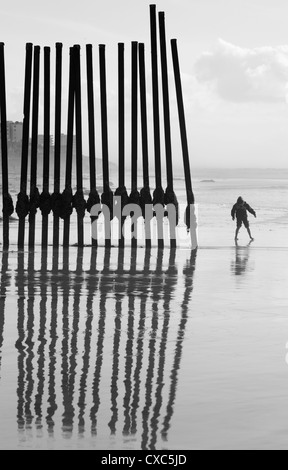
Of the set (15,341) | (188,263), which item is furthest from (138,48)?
(15,341)

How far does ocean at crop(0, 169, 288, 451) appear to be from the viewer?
267 inches

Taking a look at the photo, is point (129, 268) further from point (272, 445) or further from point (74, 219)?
point (74, 219)

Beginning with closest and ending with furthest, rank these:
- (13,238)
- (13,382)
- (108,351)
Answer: (13,382) → (108,351) → (13,238)

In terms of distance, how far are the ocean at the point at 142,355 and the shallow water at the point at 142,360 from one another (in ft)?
0.05

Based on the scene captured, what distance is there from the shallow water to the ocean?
0.5 inches

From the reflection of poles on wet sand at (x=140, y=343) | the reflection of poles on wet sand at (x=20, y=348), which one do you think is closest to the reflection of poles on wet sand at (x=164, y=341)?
the reflection of poles on wet sand at (x=140, y=343)

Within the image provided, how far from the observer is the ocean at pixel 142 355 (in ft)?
22.2

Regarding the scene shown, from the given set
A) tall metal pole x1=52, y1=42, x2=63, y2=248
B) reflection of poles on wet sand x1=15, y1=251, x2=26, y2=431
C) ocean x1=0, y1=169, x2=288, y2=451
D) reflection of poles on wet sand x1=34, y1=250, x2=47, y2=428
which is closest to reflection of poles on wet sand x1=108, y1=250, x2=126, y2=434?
ocean x1=0, y1=169, x2=288, y2=451

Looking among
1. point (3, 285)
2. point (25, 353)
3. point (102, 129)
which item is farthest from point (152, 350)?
point (102, 129)

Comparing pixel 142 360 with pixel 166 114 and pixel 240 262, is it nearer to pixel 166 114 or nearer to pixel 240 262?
pixel 240 262

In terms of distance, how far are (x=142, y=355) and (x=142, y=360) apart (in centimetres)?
22

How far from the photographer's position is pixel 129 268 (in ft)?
56.7

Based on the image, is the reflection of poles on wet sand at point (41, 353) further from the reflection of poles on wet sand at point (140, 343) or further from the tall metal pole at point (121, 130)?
the tall metal pole at point (121, 130)

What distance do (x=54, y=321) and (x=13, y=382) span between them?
3.19 meters
